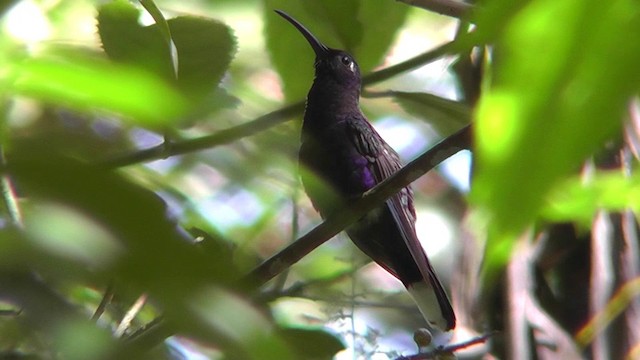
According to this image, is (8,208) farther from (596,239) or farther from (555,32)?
(596,239)

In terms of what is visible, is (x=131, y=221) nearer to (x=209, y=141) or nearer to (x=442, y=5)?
(x=209, y=141)

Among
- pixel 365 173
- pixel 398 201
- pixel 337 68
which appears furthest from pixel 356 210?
pixel 337 68

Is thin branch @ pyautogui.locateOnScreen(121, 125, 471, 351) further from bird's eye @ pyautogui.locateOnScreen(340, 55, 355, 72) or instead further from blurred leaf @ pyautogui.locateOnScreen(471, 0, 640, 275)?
bird's eye @ pyautogui.locateOnScreen(340, 55, 355, 72)

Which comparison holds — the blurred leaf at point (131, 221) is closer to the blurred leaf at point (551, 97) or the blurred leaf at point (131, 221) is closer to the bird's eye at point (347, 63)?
the blurred leaf at point (551, 97)

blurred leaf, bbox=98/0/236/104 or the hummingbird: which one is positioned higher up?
the hummingbird

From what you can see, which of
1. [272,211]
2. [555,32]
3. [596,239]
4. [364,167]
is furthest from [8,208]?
[364,167]

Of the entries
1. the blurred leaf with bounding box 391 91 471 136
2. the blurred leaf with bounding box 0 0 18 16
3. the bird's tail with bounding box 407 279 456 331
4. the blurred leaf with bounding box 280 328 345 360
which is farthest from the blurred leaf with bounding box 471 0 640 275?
the bird's tail with bounding box 407 279 456 331
